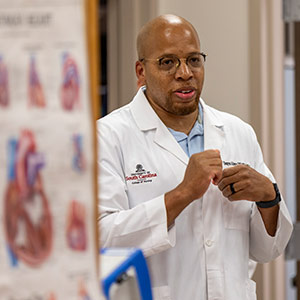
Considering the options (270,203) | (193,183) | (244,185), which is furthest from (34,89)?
(270,203)

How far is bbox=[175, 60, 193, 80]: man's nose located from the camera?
1.63 m

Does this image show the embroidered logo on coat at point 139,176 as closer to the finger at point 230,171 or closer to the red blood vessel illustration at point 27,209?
the finger at point 230,171

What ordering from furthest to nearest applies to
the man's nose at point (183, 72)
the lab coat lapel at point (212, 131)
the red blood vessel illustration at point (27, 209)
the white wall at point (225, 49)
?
the white wall at point (225, 49) → the lab coat lapel at point (212, 131) → the man's nose at point (183, 72) → the red blood vessel illustration at point (27, 209)

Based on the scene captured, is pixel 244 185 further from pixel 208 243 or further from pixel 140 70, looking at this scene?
pixel 140 70

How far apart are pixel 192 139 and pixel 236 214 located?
9.9 inches

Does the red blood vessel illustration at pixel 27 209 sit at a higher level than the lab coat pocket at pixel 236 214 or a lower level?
higher

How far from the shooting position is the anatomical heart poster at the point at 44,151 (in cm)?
62

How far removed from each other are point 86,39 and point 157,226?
974mm

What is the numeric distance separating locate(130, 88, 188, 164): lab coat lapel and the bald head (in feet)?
0.46

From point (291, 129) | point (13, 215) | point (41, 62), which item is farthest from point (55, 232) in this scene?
point (291, 129)

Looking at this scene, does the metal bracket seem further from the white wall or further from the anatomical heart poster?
the anatomical heart poster

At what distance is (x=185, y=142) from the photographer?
5.77 feet

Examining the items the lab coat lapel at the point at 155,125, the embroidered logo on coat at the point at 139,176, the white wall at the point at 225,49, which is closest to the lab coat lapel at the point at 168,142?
the lab coat lapel at the point at 155,125

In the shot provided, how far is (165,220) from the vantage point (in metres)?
1.54
